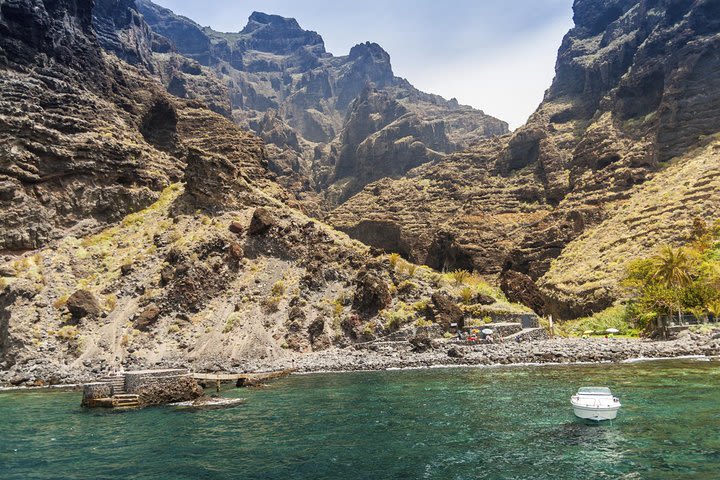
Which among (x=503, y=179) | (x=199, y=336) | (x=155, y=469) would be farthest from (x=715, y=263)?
(x=503, y=179)

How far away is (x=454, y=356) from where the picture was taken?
4956cm

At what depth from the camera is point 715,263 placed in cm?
5800

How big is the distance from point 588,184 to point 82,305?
91.0 m

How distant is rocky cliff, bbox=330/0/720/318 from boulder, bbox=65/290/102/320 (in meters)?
54.9

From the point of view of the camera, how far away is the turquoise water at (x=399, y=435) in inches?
654

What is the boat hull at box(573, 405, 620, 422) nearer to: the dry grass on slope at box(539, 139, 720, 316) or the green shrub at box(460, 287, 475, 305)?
the green shrub at box(460, 287, 475, 305)

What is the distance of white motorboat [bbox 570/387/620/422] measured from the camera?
21514mm

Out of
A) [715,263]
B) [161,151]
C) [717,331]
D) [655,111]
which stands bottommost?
[717,331]

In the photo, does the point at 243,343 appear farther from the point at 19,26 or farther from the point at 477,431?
the point at 19,26

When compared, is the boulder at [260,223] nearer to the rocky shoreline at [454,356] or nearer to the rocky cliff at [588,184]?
the rocky shoreline at [454,356]

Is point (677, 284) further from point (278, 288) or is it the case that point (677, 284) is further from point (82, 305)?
point (82, 305)

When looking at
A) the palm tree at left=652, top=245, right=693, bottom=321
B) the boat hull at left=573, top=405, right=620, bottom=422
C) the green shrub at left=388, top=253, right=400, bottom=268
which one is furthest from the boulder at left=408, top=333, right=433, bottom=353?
the boat hull at left=573, top=405, right=620, bottom=422

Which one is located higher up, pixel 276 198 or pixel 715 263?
pixel 276 198

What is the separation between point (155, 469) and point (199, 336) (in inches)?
1572
